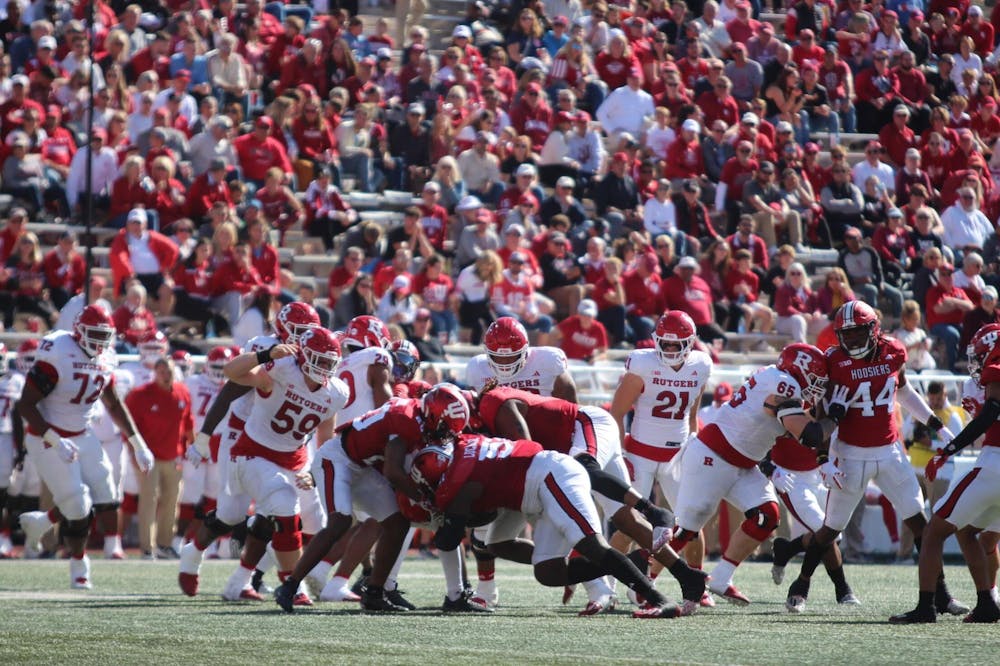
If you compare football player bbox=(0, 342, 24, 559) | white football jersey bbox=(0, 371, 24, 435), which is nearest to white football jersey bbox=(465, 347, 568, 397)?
football player bbox=(0, 342, 24, 559)

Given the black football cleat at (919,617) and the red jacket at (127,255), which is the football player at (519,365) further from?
the red jacket at (127,255)

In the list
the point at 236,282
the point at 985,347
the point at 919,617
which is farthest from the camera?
the point at 236,282

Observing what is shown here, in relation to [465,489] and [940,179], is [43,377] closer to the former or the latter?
[465,489]

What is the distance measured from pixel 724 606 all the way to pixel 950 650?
8.98ft

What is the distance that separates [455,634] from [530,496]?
101cm

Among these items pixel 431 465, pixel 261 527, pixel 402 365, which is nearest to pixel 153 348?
pixel 402 365

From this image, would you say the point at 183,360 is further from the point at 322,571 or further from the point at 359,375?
the point at 322,571

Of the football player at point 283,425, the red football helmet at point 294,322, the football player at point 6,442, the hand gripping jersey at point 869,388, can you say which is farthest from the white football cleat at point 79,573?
the hand gripping jersey at point 869,388

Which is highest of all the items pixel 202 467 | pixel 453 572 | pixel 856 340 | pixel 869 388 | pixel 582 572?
pixel 856 340

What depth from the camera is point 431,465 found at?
334 inches

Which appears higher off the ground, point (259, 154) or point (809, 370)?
point (809, 370)

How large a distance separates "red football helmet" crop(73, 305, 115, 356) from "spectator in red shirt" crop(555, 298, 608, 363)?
5.62 meters

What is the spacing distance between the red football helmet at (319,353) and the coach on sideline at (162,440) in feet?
16.2

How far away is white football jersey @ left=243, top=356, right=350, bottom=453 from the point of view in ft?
31.7
